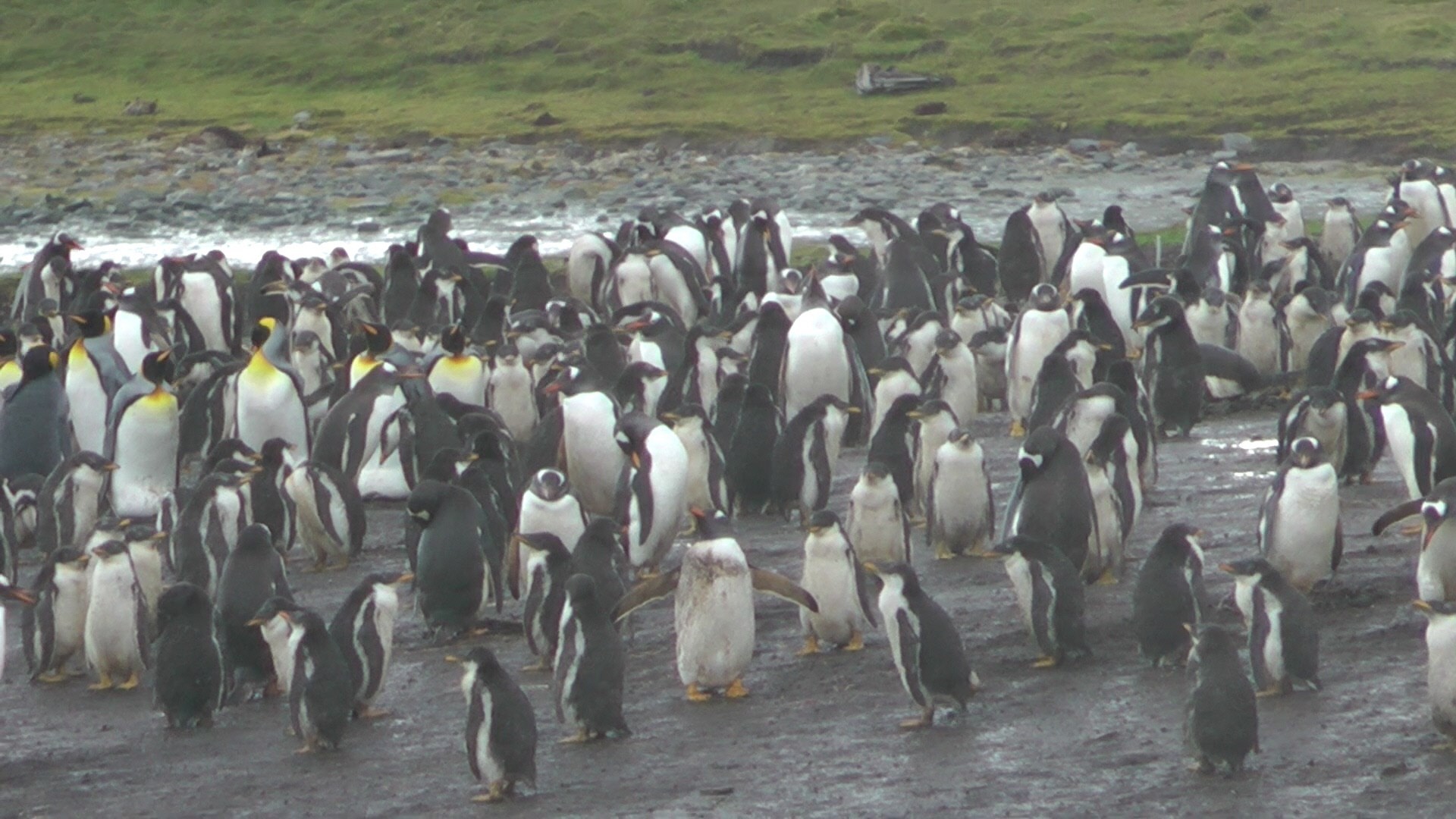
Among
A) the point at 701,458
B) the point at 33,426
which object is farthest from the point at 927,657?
the point at 33,426

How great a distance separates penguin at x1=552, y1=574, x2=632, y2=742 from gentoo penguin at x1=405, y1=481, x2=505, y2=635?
1.35m

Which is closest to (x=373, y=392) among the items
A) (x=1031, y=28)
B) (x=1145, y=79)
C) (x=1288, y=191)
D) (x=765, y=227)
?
(x=765, y=227)

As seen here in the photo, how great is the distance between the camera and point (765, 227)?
57.4ft

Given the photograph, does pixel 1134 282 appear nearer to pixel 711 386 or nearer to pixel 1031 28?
pixel 711 386

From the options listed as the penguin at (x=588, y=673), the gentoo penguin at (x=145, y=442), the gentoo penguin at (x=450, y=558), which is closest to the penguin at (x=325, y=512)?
the gentoo penguin at (x=450, y=558)

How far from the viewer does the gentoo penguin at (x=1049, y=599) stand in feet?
24.9

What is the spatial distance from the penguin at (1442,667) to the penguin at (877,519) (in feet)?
9.29

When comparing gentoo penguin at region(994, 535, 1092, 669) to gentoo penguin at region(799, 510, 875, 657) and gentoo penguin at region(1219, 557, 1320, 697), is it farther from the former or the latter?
gentoo penguin at region(1219, 557, 1320, 697)

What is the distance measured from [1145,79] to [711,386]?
26.9 meters

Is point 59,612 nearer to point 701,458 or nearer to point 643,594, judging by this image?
point 643,594

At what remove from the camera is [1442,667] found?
6375 millimetres

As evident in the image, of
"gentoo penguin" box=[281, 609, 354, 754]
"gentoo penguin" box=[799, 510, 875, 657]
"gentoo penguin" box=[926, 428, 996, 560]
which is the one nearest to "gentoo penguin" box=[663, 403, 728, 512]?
"gentoo penguin" box=[926, 428, 996, 560]

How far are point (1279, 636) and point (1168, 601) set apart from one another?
49cm

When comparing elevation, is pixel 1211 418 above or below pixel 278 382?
below
